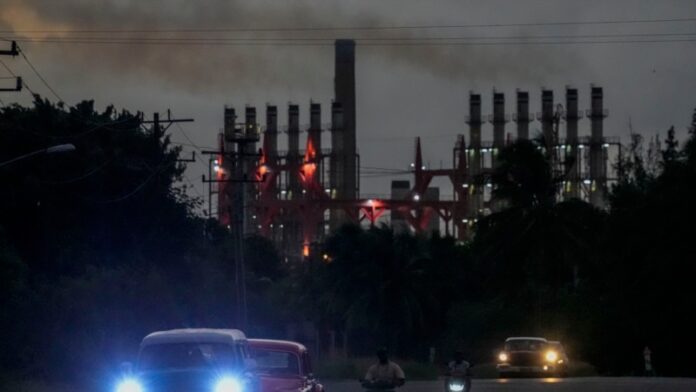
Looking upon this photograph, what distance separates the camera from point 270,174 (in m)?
127

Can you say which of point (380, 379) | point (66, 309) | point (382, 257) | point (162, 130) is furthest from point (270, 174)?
point (380, 379)

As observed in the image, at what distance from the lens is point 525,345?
49.3 m

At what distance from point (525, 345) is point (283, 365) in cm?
2879

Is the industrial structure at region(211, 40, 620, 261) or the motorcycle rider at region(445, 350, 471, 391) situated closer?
the motorcycle rider at region(445, 350, 471, 391)

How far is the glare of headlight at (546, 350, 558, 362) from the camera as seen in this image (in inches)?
1933

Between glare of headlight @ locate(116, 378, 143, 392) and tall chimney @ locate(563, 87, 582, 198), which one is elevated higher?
tall chimney @ locate(563, 87, 582, 198)

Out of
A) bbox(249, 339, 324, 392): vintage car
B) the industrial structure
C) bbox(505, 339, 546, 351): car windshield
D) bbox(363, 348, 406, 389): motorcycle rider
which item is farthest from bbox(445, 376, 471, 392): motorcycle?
the industrial structure

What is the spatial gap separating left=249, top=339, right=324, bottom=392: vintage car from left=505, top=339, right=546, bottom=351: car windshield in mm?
27806

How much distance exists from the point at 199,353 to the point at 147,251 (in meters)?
45.1

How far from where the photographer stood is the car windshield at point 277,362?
21406 millimetres

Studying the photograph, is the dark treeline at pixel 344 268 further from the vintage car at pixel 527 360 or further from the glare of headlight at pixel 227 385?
the glare of headlight at pixel 227 385

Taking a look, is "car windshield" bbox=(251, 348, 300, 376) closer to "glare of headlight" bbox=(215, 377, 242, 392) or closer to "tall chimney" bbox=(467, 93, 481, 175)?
"glare of headlight" bbox=(215, 377, 242, 392)

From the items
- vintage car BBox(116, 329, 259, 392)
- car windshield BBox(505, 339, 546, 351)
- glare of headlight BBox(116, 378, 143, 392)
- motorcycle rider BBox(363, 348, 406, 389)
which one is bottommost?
car windshield BBox(505, 339, 546, 351)

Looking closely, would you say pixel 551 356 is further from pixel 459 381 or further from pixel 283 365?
pixel 283 365
